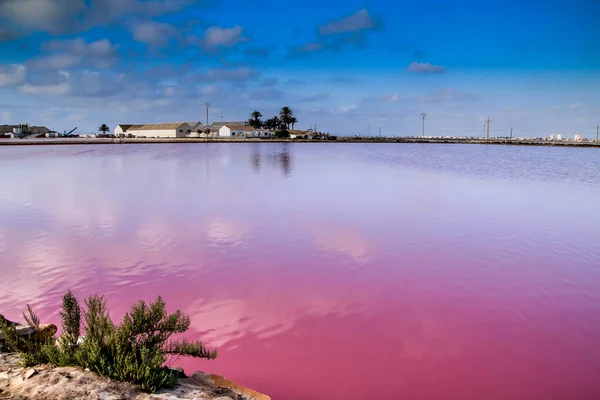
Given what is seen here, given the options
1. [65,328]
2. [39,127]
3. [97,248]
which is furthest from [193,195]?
[39,127]

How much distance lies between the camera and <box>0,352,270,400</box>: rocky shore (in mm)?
3939

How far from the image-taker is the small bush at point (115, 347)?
4312 millimetres

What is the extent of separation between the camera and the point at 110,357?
4.55m

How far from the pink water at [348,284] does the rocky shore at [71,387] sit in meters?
1.10

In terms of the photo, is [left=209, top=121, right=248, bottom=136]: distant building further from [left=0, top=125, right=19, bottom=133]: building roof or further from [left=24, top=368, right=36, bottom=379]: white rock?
[left=24, top=368, right=36, bottom=379]: white rock

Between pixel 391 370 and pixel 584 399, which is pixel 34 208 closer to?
pixel 391 370

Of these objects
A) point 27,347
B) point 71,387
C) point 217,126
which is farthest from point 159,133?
point 71,387

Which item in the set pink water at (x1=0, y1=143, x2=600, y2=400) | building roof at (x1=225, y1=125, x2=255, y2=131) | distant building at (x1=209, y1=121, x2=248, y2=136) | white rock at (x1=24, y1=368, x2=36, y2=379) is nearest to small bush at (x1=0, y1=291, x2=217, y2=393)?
white rock at (x1=24, y1=368, x2=36, y2=379)

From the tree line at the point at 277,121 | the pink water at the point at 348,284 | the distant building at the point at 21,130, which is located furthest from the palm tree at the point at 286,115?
the pink water at the point at 348,284

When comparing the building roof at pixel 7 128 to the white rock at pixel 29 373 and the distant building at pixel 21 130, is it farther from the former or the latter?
the white rock at pixel 29 373

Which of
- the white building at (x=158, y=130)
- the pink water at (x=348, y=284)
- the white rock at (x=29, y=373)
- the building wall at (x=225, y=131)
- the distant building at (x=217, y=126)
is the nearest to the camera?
the white rock at (x=29, y=373)

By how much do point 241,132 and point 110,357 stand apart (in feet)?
422

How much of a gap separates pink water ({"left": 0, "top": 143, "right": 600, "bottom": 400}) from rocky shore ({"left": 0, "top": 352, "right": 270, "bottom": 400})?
1.10 meters

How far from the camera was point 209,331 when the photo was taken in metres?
6.63
